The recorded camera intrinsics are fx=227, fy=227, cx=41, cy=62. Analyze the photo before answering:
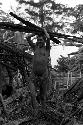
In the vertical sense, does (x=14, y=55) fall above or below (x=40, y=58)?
below

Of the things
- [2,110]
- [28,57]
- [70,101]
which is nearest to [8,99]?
[2,110]

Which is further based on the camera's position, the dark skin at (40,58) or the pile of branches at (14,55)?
the pile of branches at (14,55)

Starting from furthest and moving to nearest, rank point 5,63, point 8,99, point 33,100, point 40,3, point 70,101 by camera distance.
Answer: point 40,3 → point 70,101 → point 8,99 → point 5,63 → point 33,100


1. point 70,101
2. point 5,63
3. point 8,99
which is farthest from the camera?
point 70,101

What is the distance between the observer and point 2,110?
710 cm

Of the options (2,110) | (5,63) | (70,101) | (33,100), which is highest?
(5,63)

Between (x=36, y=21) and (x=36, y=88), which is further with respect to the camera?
(x=36, y=21)

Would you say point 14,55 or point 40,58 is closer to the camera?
point 40,58

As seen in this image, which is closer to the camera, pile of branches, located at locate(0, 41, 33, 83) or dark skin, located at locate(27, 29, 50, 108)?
dark skin, located at locate(27, 29, 50, 108)

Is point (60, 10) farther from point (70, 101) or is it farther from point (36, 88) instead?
point (36, 88)

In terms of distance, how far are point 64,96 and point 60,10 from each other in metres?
21.5

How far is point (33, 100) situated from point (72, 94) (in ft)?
10.4

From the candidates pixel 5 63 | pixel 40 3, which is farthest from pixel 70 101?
pixel 40 3

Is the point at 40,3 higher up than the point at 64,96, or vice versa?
the point at 40,3
